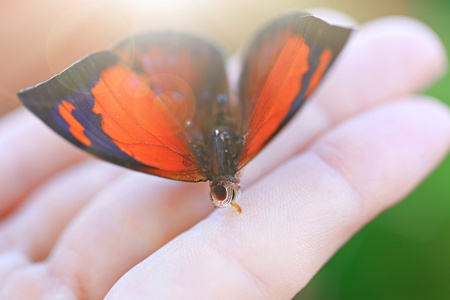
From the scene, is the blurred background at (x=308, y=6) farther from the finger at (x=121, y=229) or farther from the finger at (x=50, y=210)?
the finger at (x=50, y=210)

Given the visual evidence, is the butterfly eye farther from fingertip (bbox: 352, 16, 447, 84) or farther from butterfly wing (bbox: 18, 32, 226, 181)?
fingertip (bbox: 352, 16, 447, 84)

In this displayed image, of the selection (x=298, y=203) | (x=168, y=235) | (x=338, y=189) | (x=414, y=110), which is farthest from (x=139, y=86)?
(x=414, y=110)

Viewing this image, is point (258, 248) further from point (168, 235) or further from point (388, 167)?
point (388, 167)

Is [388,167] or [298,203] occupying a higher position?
[298,203]

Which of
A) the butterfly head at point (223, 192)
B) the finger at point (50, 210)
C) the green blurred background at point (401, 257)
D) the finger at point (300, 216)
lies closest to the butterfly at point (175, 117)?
the butterfly head at point (223, 192)

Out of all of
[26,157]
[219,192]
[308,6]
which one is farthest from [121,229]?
[308,6]

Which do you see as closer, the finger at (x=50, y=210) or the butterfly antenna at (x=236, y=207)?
the butterfly antenna at (x=236, y=207)
